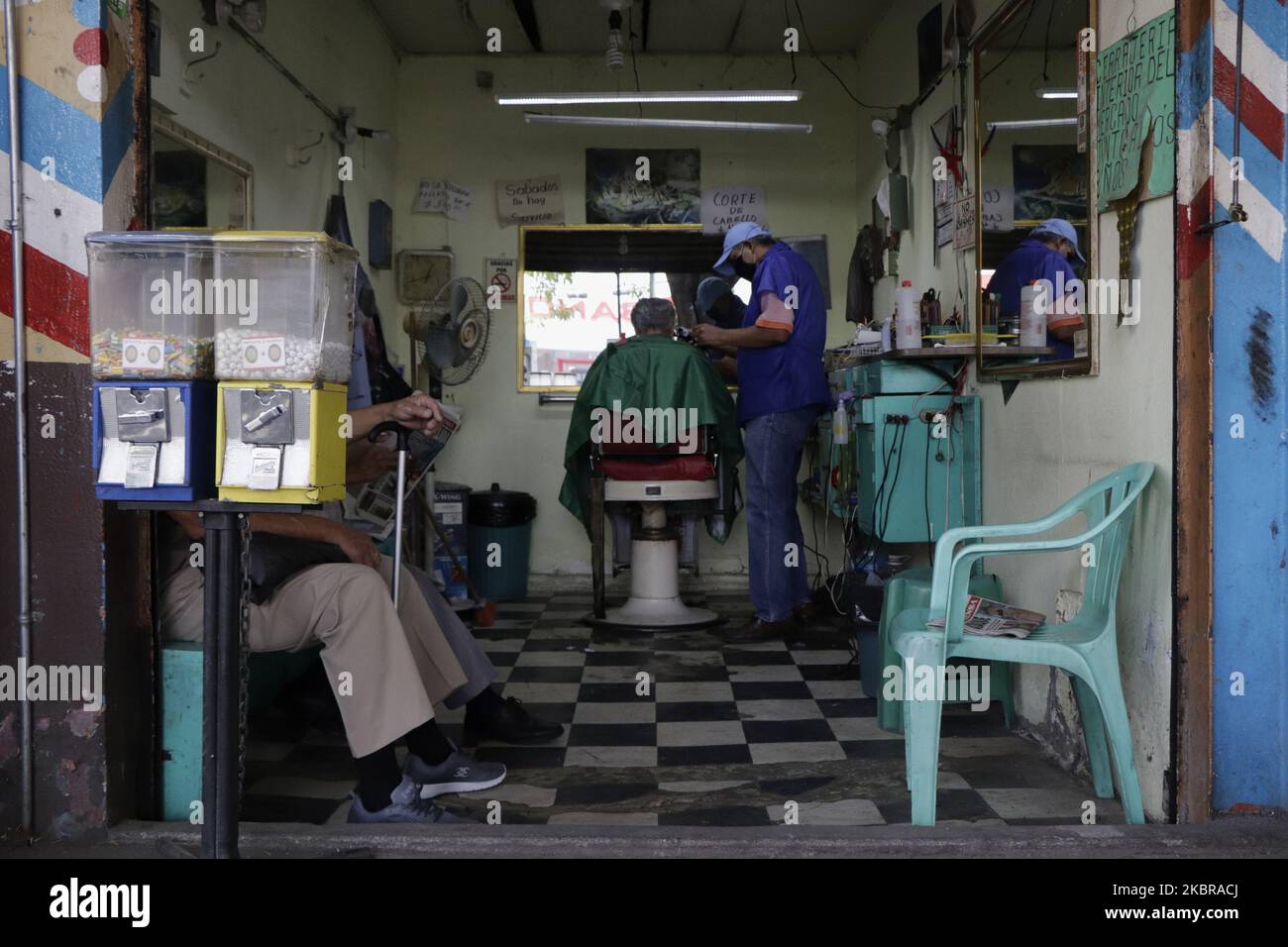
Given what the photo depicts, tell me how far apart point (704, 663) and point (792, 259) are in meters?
1.73

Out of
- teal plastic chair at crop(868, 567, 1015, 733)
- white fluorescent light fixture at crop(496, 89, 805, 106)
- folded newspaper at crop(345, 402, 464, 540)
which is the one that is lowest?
teal plastic chair at crop(868, 567, 1015, 733)

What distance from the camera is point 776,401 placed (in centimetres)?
464

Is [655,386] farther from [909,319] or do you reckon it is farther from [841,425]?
[909,319]

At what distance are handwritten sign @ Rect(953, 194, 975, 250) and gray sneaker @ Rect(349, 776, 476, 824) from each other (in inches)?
110

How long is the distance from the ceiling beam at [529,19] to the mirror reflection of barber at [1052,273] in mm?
→ 3053

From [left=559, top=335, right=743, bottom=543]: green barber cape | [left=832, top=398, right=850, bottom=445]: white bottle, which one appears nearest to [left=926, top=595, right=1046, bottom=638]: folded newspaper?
[left=832, top=398, right=850, bottom=445]: white bottle

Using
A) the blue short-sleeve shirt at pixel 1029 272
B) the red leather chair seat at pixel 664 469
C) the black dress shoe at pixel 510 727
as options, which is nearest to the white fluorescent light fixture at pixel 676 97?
the red leather chair seat at pixel 664 469

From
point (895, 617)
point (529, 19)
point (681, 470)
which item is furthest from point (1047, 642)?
point (529, 19)

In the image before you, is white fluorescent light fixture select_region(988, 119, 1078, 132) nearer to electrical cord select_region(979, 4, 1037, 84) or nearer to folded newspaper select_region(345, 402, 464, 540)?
electrical cord select_region(979, 4, 1037, 84)

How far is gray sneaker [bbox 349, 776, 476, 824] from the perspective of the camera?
7.94ft

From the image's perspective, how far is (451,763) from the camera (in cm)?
278

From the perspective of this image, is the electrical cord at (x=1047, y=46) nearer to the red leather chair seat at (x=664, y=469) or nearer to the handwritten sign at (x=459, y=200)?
the red leather chair seat at (x=664, y=469)

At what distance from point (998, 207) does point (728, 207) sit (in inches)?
105
